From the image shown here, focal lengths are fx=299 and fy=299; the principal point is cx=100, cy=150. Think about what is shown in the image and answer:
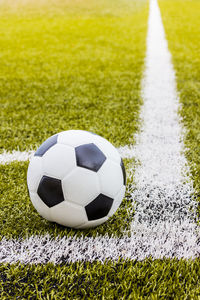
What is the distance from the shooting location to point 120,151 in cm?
246

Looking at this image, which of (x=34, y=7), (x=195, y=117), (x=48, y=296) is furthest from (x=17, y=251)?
(x=34, y=7)

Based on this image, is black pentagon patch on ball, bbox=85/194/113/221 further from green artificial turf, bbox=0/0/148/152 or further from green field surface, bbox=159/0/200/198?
green artificial turf, bbox=0/0/148/152

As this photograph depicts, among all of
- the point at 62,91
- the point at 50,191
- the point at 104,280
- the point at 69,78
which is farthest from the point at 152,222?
the point at 69,78

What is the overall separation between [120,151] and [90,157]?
0.90 metres

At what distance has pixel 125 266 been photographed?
1.47m

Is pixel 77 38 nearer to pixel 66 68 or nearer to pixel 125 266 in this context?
pixel 66 68

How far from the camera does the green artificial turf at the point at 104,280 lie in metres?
1.34

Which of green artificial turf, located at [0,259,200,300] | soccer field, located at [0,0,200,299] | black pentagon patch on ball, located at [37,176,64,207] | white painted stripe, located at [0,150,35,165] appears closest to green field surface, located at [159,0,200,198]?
soccer field, located at [0,0,200,299]

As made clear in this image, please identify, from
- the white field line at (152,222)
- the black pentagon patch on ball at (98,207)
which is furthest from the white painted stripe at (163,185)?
the black pentagon patch on ball at (98,207)

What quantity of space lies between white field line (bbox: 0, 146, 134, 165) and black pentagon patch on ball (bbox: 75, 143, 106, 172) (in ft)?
2.62

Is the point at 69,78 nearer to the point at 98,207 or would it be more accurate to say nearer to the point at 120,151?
the point at 120,151

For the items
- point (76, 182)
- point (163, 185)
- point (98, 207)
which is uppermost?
point (76, 182)

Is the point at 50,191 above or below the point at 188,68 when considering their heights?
above

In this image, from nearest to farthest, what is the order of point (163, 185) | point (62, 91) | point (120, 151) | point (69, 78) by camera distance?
point (163, 185) → point (120, 151) → point (62, 91) → point (69, 78)
